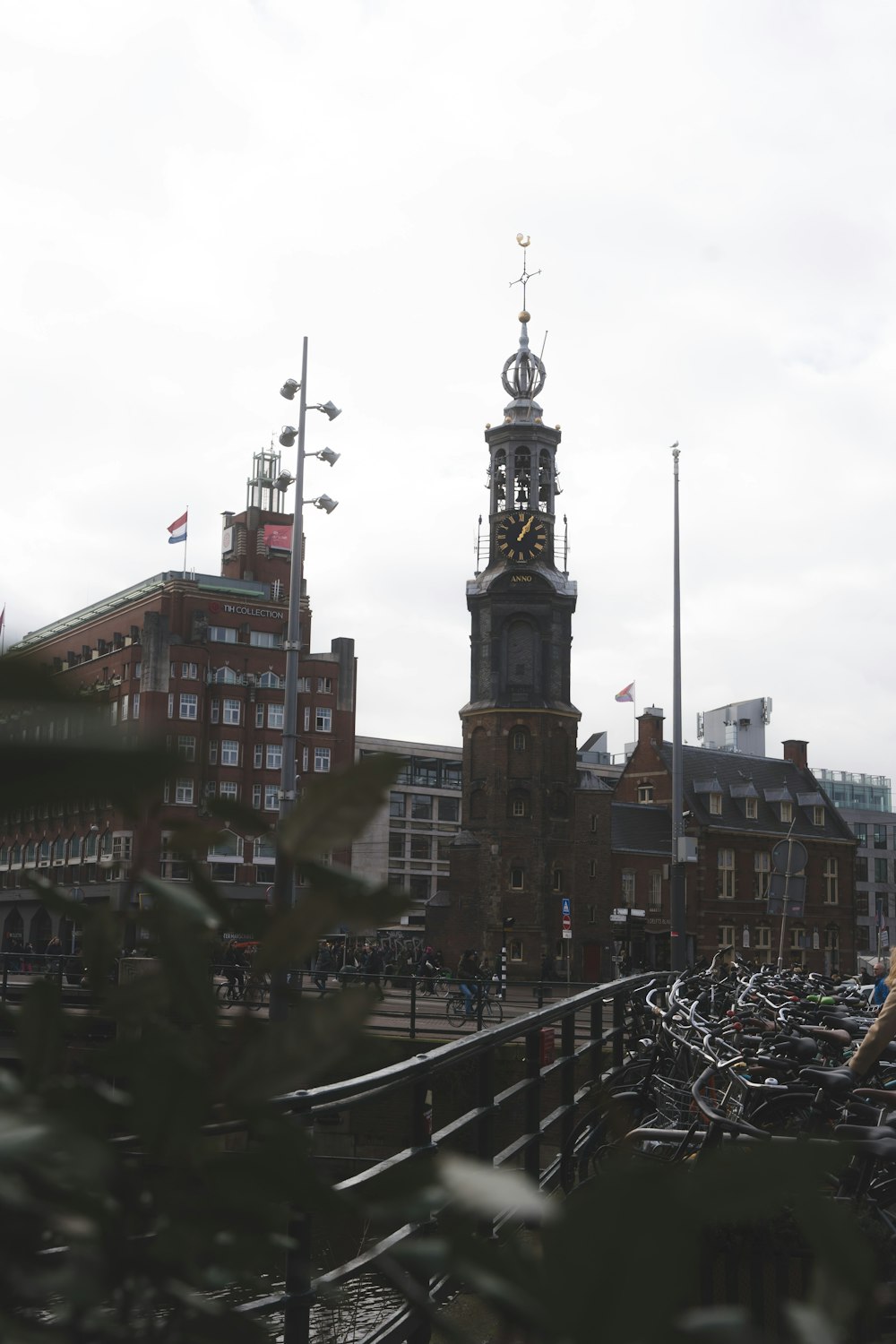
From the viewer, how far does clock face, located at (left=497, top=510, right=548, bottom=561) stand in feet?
207

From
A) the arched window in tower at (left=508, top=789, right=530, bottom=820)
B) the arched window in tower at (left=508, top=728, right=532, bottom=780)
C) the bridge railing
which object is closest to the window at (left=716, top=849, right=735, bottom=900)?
Answer: the arched window in tower at (left=508, top=789, right=530, bottom=820)

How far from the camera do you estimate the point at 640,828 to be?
228 ft

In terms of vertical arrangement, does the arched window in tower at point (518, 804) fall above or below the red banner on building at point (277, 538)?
below

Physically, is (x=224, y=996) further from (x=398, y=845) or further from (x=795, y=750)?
(x=398, y=845)

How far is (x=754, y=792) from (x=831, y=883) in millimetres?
7052

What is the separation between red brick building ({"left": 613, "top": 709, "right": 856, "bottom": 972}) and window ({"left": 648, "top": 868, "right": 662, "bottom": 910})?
0.14 feet

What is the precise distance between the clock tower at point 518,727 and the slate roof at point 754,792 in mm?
11227

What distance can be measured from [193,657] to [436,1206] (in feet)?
223

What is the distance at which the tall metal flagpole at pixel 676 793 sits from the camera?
30234mm

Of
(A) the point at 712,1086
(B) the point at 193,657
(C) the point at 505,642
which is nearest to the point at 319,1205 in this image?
(A) the point at 712,1086

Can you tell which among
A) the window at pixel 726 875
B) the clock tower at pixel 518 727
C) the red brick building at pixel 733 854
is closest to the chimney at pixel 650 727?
the red brick building at pixel 733 854

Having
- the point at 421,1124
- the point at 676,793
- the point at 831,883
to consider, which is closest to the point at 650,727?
the point at 831,883

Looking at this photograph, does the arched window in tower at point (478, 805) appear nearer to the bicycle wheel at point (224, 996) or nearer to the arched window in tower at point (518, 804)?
the arched window in tower at point (518, 804)

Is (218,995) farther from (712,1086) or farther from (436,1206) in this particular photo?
(712,1086)
